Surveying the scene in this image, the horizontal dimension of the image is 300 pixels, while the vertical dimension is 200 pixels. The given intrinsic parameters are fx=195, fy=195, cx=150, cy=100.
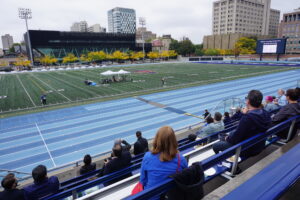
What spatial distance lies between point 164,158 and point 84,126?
1313 cm

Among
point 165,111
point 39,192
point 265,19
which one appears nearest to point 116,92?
point 165,111

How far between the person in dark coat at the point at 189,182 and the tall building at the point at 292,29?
104 m

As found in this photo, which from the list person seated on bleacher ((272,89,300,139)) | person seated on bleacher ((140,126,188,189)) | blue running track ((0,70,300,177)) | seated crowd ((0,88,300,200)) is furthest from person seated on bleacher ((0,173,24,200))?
blue running track ((0,70,300,177))

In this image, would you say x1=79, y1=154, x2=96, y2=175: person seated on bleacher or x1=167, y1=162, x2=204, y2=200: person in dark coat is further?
x1=79, y1=154, x2=96, y2=175: person seated on bleacher

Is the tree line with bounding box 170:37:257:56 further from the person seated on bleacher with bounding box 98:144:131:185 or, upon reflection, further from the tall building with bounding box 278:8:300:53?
the person seated on bleacher with bounding box 98:144:131:185

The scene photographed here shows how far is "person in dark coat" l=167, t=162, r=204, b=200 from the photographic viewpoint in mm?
2020

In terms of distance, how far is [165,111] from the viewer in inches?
674

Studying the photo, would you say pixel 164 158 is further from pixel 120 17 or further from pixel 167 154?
pixel 120 17

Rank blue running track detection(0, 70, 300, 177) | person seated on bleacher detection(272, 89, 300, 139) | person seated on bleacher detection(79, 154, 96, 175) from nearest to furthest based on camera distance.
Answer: person seated on bleacher detection(272, 89, 300, 139)
person seated on bleacher detection(79, 154, 96, 175)
blue running track detection(0, 70, 300, 177)

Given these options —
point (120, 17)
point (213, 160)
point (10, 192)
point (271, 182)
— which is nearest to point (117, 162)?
Answer: point (10, 192)

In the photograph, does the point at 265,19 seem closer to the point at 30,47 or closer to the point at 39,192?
the point at 30,47

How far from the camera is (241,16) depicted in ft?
403

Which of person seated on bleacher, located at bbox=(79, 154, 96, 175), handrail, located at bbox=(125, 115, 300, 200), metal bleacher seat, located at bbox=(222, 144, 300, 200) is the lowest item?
person seated on bleacher, located at bbox=(79, 154, 96, 175)

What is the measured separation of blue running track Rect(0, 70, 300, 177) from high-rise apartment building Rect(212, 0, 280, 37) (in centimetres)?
11791
